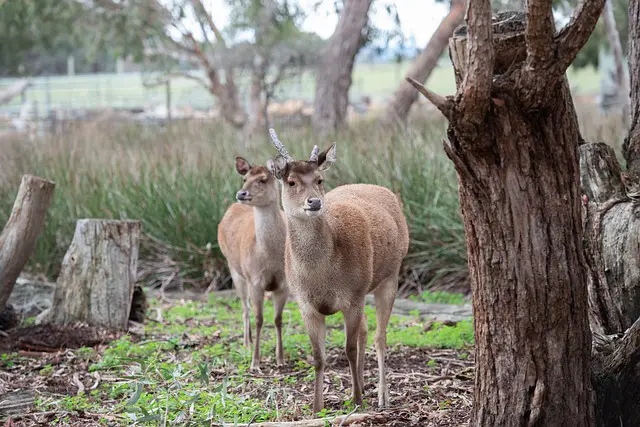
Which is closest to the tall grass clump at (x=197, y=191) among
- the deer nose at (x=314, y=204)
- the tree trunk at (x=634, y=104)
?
the tree trunk at (x=634, y=104)

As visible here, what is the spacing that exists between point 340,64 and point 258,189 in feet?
33.7

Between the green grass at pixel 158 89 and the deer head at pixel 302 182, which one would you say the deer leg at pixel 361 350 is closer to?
the deer head at pixel 302 182

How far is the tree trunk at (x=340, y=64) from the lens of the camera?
1730cm

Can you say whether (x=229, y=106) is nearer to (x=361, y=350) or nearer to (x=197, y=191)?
(x=197, y=191)

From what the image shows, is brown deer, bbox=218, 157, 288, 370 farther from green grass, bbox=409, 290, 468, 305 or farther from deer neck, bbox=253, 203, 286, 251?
green grass, bbox=409, 290, 468, 305

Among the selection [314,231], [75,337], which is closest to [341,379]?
[314,231]

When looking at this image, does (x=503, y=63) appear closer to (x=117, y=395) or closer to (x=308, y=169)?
(x=308, y=169)

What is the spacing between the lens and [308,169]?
18.7ft

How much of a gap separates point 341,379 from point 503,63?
3.04 m

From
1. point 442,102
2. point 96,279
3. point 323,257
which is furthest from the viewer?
point 96,279

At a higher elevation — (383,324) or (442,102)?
(442,102)

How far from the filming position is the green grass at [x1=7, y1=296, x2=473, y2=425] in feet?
17.6

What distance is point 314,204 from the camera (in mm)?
5402

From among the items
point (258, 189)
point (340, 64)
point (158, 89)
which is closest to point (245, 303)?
point (258, 189)
